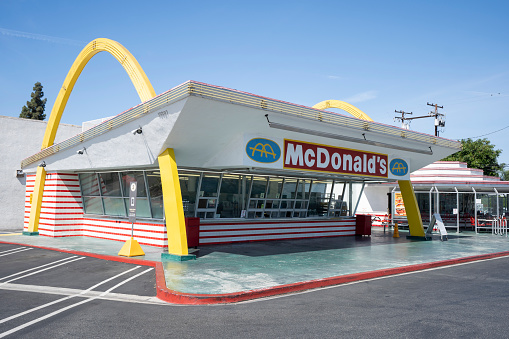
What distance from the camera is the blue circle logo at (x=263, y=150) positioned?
14305 millimetres

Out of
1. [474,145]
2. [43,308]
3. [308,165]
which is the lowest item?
[43,308]

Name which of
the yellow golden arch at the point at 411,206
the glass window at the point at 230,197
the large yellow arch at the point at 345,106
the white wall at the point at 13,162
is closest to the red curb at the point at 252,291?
the glass window at the point at 230,197

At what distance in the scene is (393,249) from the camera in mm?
17750

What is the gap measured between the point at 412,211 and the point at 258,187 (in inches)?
344

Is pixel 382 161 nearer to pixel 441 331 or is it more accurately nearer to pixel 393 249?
pixel 393 249

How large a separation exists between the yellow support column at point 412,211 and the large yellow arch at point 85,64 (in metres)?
13.9

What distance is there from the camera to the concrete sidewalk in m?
9.40

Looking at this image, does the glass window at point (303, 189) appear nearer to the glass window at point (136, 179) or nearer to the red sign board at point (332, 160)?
the red sign board at point (332, 160)

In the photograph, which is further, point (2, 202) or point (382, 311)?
point (2, 202)

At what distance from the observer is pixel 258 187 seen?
19734 millimetres

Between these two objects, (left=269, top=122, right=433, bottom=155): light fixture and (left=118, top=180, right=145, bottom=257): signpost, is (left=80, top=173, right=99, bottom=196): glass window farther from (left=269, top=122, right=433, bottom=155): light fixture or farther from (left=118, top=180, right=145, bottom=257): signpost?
(left=269, top=122, right=433, bottom=155): light fixture

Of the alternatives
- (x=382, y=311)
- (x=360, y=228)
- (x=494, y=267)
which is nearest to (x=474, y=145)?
(x=360, y=228)

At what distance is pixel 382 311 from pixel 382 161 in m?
12.5

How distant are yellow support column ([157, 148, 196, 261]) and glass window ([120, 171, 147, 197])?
4143 mm
